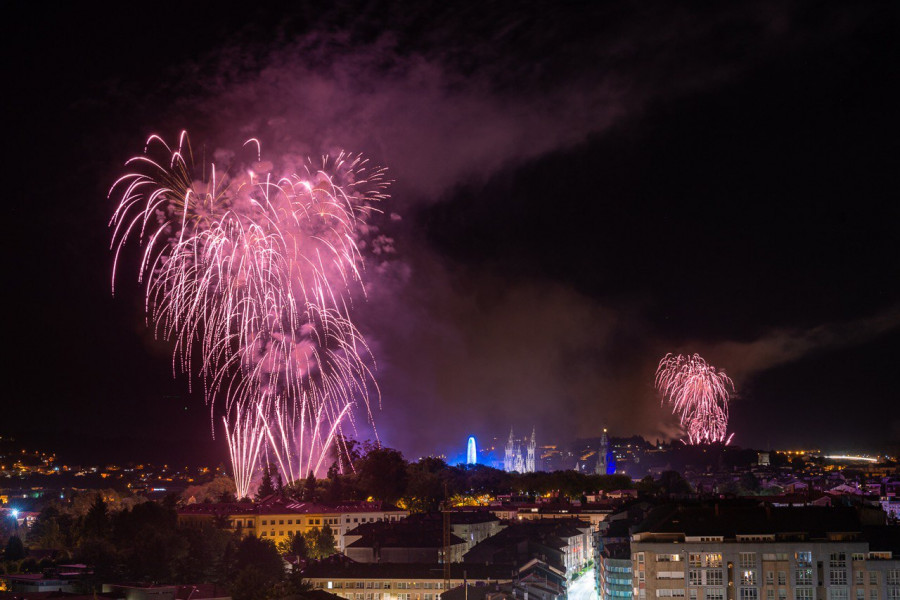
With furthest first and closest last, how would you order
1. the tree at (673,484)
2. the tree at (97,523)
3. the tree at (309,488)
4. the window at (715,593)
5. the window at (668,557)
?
1. the tree at (673,484)
2. the tree at (309,488)
3. the tree at (97,523)
4. the window at (668,557)
5. the window at (715,593)

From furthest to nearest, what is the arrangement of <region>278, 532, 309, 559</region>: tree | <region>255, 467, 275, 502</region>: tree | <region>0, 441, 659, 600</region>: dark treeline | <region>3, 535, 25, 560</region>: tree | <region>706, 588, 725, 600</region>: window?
<region>255, 467, 275, 502</region>: tree < <region>278, 532, 309, 559</region>: tree < <region>3, 535, 25, 560</region>: tree < <region>0, 441, 659, 600</region>: dark treeline < <region>706, 588, 725, 600</region>: window

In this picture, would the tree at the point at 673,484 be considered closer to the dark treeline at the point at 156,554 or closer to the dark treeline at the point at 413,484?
the dark treeline at the point at 413,484

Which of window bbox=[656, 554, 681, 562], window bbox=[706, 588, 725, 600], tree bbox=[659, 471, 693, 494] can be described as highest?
tree bbox=[659, 471, 693, 494]

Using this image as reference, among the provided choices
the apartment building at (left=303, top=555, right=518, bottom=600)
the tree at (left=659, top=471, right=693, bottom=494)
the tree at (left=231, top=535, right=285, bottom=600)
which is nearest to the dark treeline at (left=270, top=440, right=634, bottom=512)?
the tree at (left=659, top=471, right=693, bottom=494)

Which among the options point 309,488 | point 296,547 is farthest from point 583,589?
point 309,488

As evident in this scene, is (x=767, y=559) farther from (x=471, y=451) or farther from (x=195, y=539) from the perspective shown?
(x=471, y=451)

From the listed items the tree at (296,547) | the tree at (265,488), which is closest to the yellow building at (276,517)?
the tree at (296,547)

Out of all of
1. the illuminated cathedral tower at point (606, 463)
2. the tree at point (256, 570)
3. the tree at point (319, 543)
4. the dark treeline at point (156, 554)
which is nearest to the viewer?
the tree at point (256, 570)

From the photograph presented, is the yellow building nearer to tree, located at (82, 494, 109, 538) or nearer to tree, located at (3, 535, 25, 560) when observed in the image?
tree, located at (82, 494, 109, 538)
